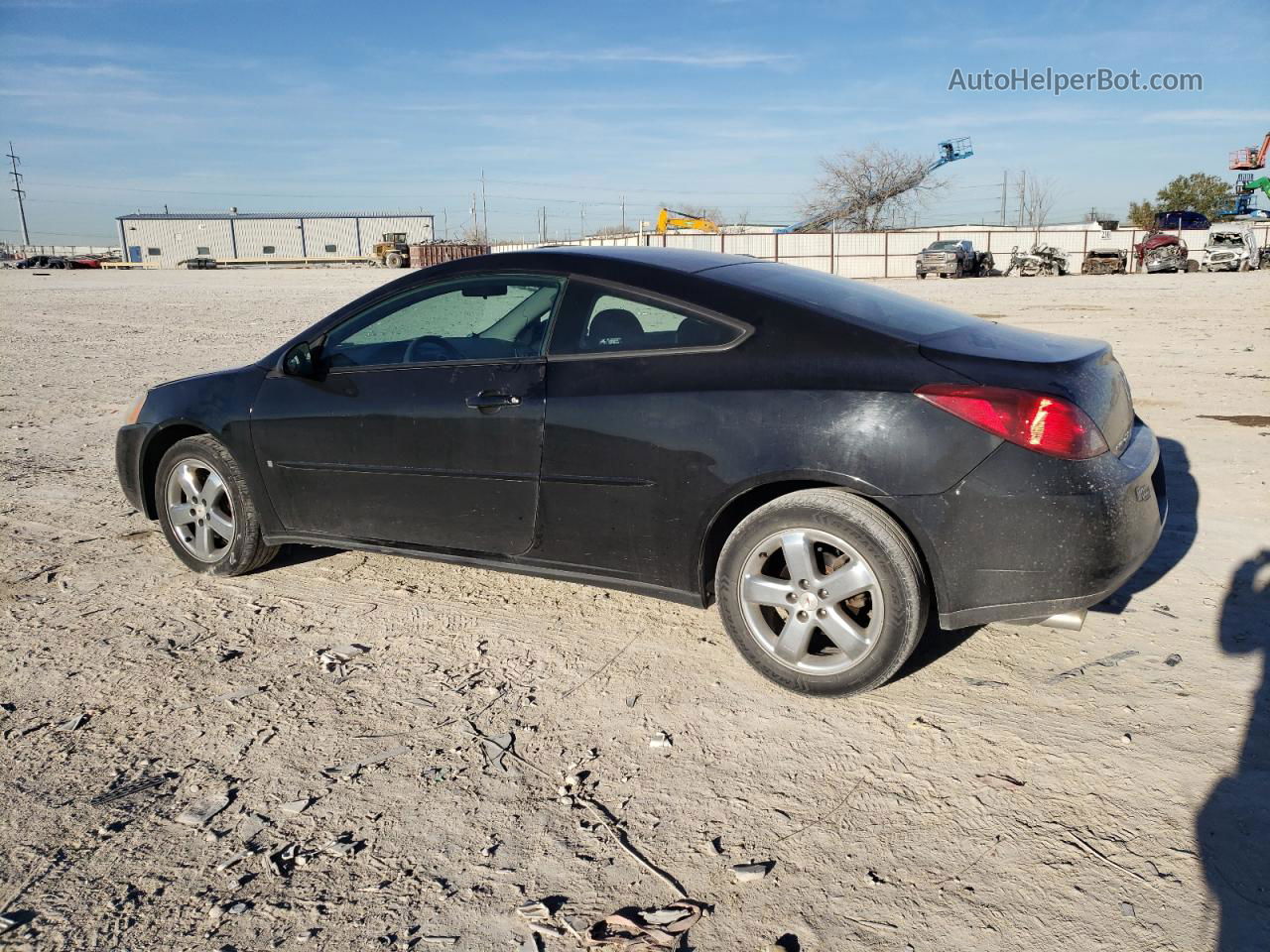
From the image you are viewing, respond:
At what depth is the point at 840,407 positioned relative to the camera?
3.12 m

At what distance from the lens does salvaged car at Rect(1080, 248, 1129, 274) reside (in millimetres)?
41594

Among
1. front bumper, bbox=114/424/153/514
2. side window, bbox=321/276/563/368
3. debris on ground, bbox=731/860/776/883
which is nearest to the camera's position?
debris on ground, bbox=731/860/776/883

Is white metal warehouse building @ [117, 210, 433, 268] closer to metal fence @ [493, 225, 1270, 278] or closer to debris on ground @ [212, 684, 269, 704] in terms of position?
metal fence @ [493, 225, 1270, 278]

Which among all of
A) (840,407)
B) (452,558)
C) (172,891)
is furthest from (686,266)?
(172,891)

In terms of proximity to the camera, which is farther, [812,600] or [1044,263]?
[1044,263]

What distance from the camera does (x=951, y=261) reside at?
4019cm

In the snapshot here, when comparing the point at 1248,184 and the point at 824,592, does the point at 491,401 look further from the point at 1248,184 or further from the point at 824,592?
the point at 1248,184

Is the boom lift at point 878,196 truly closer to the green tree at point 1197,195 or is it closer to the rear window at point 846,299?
the green tree at point 1197,195

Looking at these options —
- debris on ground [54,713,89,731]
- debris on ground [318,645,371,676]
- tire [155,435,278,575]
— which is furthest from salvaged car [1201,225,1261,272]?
debris on ground [54,713,89,731]

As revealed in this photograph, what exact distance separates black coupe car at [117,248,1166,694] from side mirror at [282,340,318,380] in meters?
0.01

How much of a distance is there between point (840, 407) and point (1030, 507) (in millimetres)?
658

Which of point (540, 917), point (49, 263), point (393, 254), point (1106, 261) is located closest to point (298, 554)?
point (540, 917)

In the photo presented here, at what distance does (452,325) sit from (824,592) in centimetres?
193

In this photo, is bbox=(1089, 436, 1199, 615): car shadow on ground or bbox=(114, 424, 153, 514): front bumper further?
bbox=(114, 424, 153, 514): front bumper
